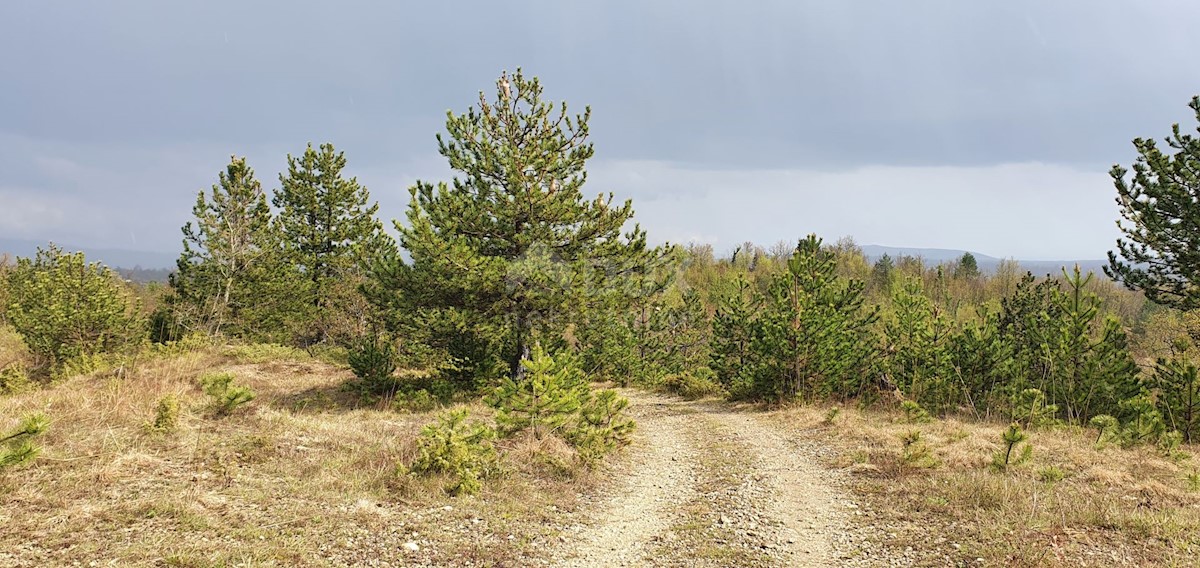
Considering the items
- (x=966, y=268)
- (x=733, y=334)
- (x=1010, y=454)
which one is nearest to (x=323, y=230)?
(x=733, y=334)

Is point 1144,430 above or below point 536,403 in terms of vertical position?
below

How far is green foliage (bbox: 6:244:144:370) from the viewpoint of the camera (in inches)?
630

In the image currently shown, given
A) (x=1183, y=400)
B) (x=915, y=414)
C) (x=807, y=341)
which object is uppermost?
(x=807, y=341)

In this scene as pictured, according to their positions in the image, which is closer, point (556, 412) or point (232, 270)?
point (556, 412)

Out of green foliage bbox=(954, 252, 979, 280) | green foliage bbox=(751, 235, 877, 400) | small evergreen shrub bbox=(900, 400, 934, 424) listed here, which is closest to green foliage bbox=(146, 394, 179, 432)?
small evergreen shrub bbox=(900, 400, 934, 424)

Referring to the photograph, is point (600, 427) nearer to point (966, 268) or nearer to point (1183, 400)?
point (1183, 400)

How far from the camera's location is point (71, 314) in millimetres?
16109

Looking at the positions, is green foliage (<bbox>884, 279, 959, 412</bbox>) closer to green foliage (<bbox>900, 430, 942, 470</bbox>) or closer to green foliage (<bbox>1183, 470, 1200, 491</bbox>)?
green foliage (<bbox>900, 430, 942, 470</bbox>)

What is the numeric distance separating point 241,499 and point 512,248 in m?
9.81

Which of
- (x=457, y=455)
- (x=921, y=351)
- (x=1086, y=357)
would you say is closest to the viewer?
(x=457, y=455)

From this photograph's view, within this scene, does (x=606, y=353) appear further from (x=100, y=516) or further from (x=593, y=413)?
(x=100, y=516)

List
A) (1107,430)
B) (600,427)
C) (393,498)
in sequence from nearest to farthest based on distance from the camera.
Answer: (393,498) → (1107,430) → (600,427)

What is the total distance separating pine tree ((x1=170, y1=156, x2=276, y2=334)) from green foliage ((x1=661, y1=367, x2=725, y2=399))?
65.6 feet

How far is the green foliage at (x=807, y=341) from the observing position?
1473 cm
